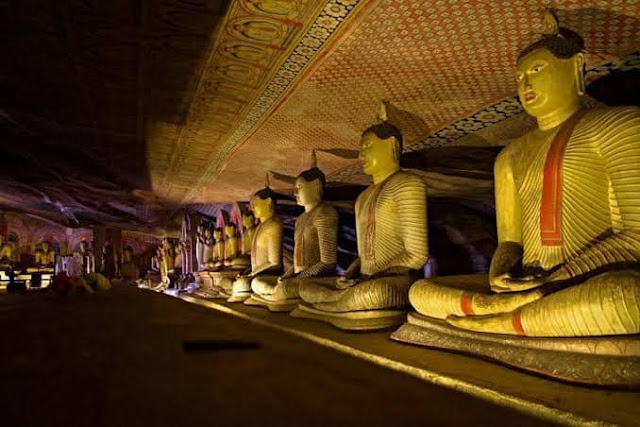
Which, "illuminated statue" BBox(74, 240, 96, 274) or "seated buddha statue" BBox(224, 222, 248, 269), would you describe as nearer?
"seated buddha statue" BBox(224, 222, 248, 269)

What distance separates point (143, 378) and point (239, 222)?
22.4 feet

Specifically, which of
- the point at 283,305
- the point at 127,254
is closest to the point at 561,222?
the point at 283,305

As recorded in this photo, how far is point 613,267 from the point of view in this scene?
1.90m

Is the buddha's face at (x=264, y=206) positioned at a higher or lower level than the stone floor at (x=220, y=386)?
higher

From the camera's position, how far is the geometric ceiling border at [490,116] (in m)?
3.04

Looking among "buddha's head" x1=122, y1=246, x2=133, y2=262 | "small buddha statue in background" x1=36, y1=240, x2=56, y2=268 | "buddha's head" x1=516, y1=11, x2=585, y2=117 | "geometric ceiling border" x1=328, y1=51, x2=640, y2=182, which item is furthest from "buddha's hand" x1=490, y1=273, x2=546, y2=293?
"buddha's head" x1=122, y1=246, x2=133, y2=262

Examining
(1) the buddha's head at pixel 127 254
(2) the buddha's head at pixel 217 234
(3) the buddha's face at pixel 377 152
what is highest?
(3) the buddha's face at pixel 377 152

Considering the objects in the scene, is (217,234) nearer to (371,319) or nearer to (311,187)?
(311,187)

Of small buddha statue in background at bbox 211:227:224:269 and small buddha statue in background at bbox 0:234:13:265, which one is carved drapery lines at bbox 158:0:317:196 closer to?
small buddha statue in background at bbox 211:227:224:269

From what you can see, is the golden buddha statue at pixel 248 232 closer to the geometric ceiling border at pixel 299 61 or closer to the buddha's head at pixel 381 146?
the geometric ceiling border at pixel 299 61

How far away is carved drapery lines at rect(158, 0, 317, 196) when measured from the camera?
2916mm

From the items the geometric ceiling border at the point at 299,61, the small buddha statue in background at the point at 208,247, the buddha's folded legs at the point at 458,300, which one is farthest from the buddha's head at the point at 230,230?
the buddha's folded legs at the point at 458,300

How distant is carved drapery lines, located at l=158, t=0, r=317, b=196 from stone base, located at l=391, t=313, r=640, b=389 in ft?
7.18

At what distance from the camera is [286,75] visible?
368 cm
